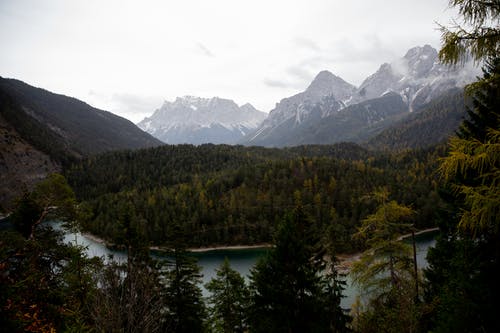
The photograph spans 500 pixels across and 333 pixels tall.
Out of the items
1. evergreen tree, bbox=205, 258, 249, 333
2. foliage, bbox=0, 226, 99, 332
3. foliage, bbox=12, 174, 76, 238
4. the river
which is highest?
foliage, bbox=12, 174, 76, 238

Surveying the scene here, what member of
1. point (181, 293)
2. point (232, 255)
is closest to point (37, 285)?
point (181, 293)

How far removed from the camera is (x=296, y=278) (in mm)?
15570

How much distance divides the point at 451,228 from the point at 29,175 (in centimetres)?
15183

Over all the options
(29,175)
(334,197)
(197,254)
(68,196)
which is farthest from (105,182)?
(68,196)

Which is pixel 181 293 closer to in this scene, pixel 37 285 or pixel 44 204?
pixel 44 204

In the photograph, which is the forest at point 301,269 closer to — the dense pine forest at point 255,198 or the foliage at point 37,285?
the foliage at point 37,285

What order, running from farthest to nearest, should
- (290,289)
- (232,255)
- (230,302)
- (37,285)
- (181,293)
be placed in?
(232,255), (230,302), (181,293), (290,289), (37,285)

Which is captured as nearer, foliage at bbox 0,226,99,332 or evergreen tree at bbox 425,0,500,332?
evergreen tree at bbox 425,0,500,332

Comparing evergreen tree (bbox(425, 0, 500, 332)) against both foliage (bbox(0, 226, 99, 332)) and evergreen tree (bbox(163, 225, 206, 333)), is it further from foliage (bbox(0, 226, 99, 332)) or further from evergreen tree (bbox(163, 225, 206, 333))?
evergreen tree (bbox(163, 225, 206, 333))

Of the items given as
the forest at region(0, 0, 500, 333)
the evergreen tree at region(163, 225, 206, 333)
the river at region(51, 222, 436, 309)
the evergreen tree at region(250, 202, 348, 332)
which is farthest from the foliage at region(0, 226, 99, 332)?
the river at region(51, 222, 436, 309)

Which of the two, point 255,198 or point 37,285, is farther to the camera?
point 255,198

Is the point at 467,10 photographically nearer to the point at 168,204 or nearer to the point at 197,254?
Result: the point at 197,254

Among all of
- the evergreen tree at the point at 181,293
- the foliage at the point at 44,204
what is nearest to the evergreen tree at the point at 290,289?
the evergreen tree at the point at 181,293

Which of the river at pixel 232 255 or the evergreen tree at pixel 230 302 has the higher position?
the evergreen tree at pixel 230 302
